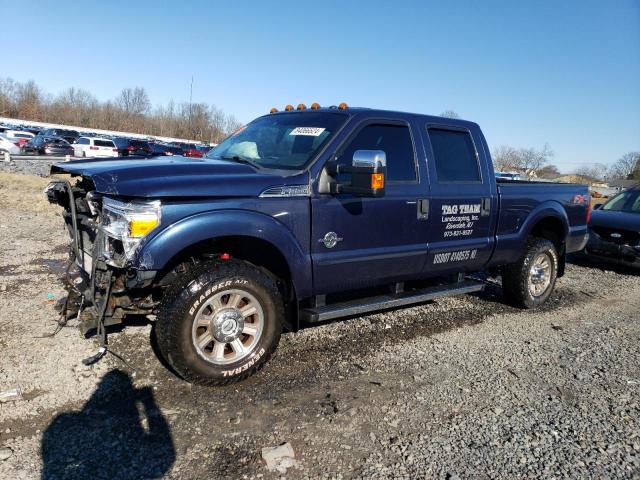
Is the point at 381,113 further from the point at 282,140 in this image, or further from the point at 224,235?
→ the point at 224,235

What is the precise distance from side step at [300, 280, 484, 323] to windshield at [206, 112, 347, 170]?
1.14 metres

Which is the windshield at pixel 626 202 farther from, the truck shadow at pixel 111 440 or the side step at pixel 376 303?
the truck shadow at pixel 111 440

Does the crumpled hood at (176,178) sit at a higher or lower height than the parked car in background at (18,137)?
lower

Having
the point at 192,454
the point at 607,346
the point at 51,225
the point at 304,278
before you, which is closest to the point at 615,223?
the point at 607,346

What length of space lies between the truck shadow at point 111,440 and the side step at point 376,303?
1.30m

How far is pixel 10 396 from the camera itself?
10.5ft

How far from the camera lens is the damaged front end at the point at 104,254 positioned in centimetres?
313

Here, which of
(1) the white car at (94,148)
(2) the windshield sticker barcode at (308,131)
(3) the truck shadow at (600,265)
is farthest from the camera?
(1) the white car at (94,148)

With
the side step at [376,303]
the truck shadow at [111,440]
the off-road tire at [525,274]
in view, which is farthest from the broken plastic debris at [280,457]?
the off-road tire at [525,274]

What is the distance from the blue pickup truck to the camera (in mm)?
3266

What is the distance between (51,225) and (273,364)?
23.5ft

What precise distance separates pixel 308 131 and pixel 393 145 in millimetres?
765

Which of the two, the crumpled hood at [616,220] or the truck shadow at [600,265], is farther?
the truck shadow at [600,265]

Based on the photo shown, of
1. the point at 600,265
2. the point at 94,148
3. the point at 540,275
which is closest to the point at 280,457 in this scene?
the point at 540,275
